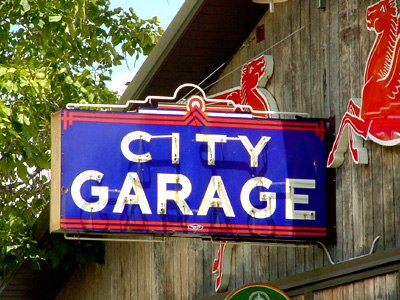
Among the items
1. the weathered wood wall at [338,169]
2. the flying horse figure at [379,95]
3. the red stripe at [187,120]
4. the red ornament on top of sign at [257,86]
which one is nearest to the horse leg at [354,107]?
the flying horse figure at [379,95]

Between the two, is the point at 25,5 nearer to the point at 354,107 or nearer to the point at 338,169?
the point at 338,169

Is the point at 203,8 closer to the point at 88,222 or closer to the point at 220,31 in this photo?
the point at 220,31

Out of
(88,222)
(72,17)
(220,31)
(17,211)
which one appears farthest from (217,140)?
(17,211)

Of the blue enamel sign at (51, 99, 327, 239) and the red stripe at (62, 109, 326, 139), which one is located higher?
the red stripe at (62, 109, 326, 139)

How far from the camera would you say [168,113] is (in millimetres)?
11547

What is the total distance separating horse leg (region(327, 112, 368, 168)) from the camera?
1115 centimetres

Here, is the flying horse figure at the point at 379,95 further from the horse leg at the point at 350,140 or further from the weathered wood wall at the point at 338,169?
the weathered wood wall at the point at 338,169

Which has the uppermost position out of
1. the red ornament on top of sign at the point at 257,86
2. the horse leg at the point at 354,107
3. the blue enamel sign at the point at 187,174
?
the red ornament on top of sign at the point at 257,86

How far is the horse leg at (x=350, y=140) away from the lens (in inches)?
439

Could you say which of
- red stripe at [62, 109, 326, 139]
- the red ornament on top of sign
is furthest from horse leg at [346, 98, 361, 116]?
the red ornament on top of sign

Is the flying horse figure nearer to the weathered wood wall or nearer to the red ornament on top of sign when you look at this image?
the weathered wood wall

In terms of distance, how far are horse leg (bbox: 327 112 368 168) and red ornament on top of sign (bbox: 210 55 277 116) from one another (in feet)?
4.66

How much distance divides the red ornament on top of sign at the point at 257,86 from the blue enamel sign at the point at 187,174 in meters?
1.29

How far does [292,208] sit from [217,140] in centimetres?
87
